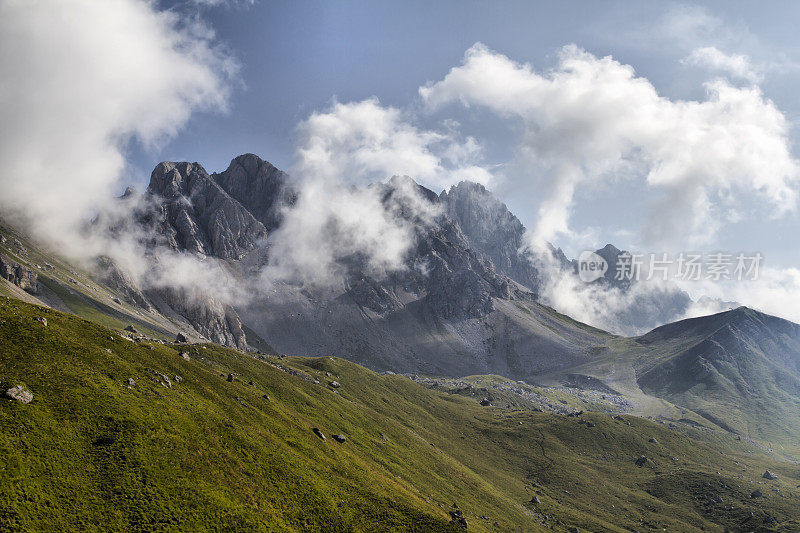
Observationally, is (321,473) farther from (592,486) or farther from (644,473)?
(644,473)

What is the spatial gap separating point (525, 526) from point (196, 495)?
98.3 meters

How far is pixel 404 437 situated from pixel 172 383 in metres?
87.4

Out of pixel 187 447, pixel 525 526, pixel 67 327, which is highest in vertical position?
pixel 67 327

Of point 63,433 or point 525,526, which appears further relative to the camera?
point 525,526

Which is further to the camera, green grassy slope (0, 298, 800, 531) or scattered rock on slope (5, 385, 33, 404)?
scattered rock on slope (5, 385, 33, 404)

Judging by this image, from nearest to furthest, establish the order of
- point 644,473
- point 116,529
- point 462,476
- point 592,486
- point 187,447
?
point 116,529
point 187,447
point 462,476
point 592,486
point 644,473

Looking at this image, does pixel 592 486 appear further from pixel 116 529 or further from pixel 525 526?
pixel 116 529

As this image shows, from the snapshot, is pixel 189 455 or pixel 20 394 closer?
pixel 20 394

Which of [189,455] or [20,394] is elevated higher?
[20,394]

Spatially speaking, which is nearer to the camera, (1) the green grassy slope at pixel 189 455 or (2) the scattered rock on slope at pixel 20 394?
(1) the green grassy slope at pixel 189 455

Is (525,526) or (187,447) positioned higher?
(187,447)

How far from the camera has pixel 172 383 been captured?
7844cm

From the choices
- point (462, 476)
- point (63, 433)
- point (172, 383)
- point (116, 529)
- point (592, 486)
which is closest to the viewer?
point (116, 529)

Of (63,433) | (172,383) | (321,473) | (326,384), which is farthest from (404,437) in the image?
(63,433)
